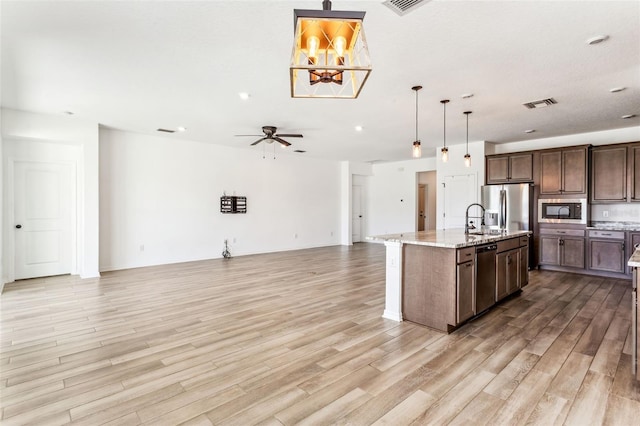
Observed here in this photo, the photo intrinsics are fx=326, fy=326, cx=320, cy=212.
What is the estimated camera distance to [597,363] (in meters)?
2.65

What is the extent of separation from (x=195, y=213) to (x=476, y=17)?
6643 millimetres

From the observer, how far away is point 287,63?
3.38 m

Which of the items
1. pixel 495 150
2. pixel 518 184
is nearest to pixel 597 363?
pixel 518 184

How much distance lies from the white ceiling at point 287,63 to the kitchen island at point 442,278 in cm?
184

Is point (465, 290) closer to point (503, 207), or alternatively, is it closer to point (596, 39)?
point (596, 39)

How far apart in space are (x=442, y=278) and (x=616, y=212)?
5409 millimetres

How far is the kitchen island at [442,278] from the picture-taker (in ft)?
10.6

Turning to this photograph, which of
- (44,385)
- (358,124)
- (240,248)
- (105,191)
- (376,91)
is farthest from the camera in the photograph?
(240,248)

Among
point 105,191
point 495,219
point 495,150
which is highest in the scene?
point 495,150

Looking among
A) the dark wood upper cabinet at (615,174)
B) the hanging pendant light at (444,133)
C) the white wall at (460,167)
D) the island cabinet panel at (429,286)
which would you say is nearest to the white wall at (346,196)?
the white wall at (460,167)

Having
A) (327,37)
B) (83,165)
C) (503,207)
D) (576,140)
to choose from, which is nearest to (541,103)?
(503,207)

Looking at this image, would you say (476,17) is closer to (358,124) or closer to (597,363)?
(597,363)

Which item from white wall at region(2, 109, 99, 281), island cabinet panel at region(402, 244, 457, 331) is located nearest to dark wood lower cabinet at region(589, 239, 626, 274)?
island cabinet panel at region(402, 244, 457, 331)

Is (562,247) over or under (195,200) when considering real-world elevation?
under
